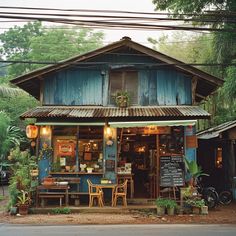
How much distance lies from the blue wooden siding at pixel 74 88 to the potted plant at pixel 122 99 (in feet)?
2.48

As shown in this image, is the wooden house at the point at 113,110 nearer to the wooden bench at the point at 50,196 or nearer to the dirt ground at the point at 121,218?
the wooden bench at the point at 50,196

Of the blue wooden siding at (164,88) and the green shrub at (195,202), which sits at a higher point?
the blue wooden siding at (164,88)

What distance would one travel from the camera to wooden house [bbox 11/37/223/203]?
51.7 feet

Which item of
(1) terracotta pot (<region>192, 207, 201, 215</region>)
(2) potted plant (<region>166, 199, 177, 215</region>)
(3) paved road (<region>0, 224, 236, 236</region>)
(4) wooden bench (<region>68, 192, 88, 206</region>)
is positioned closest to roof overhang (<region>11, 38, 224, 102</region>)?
(4) wooden bench (<region>68, 192, 88, 206</region>)

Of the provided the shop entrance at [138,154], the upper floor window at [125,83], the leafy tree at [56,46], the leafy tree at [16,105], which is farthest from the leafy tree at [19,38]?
the upper floor window at [125,83]

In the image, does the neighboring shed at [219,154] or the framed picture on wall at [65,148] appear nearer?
the framed picture on wall at [65,148]

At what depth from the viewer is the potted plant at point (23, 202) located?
14.4 meters

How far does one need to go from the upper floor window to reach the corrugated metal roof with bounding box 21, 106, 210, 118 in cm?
66

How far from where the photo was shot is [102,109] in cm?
1661

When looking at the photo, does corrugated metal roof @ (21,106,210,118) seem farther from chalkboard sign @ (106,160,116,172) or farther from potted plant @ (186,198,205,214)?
potted plant @ (186,198,205,214)

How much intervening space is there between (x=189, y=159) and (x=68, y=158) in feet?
16.7

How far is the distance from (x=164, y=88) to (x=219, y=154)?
21.0 feet

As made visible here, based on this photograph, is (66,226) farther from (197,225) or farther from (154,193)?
(154,193)

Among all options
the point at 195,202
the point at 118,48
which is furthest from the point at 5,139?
the point at 195,202
